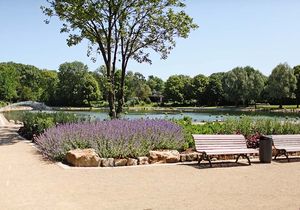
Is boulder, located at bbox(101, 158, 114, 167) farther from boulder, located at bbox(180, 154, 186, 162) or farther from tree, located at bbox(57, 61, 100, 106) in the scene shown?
tree, located at bbox(57, 61, 100, 106)

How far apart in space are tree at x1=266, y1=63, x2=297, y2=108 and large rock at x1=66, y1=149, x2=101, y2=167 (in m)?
62.0

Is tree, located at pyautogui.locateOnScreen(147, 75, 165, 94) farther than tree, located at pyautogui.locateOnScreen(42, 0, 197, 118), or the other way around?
tree, located at pyautogui.locateOnScreen(147, 75, 165, 94)

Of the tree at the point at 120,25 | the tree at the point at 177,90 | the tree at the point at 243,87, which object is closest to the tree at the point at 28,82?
the tree at the point at 177,90

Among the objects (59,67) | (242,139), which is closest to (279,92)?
(59,67)

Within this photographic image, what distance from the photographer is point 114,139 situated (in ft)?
36.6

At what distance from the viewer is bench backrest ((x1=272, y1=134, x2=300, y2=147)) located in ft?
40.1

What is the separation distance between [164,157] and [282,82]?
61.1 metres

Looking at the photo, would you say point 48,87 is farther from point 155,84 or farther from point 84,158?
point 84,158

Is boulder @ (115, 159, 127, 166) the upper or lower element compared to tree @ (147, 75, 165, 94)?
lower

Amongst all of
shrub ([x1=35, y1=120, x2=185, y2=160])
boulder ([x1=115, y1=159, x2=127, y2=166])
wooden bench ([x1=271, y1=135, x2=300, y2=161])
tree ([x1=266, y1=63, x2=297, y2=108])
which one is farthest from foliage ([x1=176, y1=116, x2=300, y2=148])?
tree ([x1=266, y1=63, x2=297, y2=108])

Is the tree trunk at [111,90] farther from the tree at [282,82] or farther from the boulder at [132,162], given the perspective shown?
the tree at [282,82]

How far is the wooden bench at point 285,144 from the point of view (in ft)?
39.5

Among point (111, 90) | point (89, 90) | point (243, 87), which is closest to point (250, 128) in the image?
point (111, 90)

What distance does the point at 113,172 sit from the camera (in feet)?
31.7
